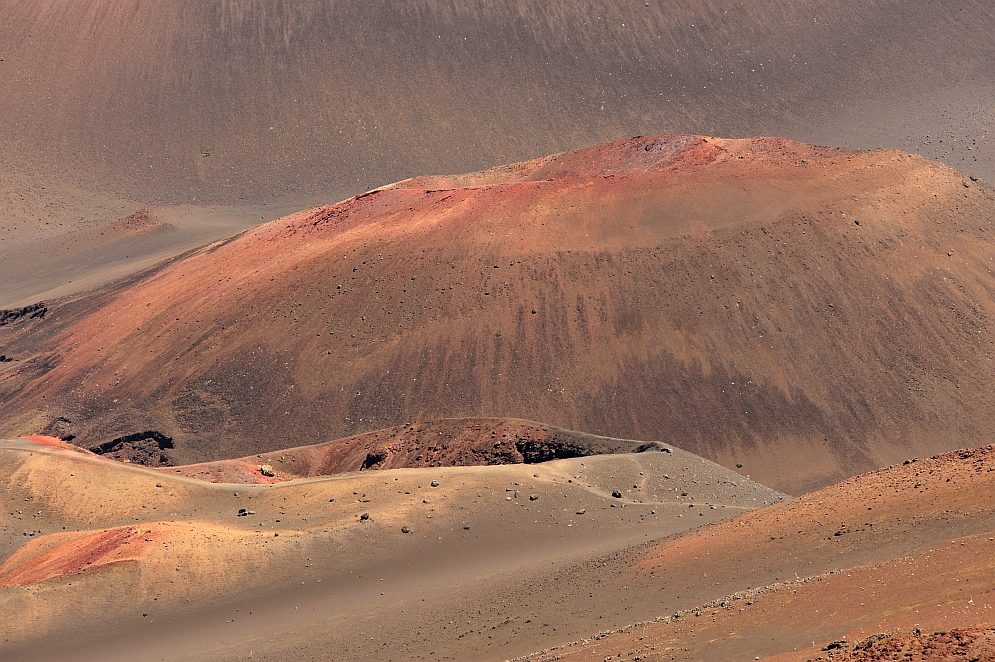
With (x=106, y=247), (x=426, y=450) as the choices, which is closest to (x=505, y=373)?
(x=426, y=450)

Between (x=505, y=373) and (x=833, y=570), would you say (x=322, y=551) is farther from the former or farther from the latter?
(x=505, y=373)

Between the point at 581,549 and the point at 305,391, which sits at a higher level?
→ the point at 581,549

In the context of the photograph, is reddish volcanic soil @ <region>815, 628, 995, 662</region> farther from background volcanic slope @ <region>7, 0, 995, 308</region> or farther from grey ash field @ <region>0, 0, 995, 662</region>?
background volcanic slope @ <region>7, 0, 995, 308</region>

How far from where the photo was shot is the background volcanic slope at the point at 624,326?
33.6 meters

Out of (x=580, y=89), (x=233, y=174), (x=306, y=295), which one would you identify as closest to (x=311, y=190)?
(x=233, y=174)

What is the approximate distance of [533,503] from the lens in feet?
81.1

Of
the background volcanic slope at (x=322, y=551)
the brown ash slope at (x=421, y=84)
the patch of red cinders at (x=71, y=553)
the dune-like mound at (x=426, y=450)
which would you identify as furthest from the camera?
the brown ash slope at (x=421, y=84)

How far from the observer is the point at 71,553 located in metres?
22.7

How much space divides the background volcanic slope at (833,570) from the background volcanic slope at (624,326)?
12454mm

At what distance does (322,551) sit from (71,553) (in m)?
4.99

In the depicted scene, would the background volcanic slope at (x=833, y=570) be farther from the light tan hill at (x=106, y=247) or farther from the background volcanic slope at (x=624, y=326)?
the light tan hill at (x=106, y=247)

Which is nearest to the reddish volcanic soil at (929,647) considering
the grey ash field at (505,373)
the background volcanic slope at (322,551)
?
the grey ash field at (505,373)

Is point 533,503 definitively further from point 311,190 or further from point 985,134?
point 985,134

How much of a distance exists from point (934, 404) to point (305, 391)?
62.0ft
